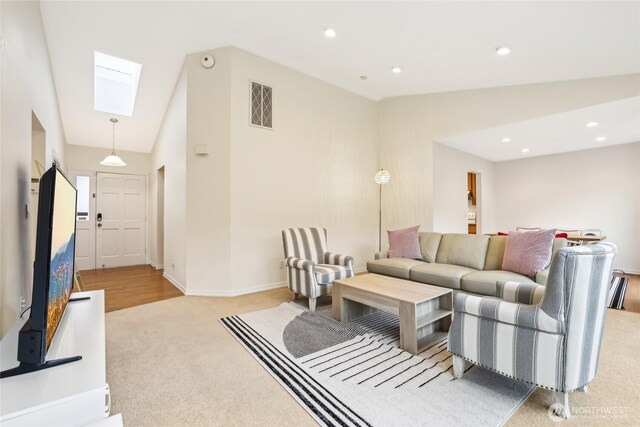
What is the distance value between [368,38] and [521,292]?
317cm

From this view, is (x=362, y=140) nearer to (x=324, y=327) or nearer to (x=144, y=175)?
(x=324, y=327)

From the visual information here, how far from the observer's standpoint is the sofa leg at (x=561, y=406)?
158 centimetres

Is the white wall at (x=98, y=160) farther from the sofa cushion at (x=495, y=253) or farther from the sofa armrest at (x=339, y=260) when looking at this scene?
the sofa cushion at (x=495, y=253)

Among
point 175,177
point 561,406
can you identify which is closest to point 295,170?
point 175,177

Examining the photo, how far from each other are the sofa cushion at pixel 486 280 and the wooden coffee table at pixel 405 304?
61 cm

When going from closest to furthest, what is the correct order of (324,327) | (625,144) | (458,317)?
(458,317)
(324,327)
(625,144)

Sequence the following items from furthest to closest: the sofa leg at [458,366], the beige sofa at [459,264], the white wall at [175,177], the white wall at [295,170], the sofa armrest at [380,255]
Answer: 1. the sofa armrest at [380,255]
2. the white wall at [175,177]
3. the white wall at [295,170]
4. the beige sofa at [459,264]
5. the sofa leg at [458,366]

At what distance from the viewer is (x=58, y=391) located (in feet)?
3.11

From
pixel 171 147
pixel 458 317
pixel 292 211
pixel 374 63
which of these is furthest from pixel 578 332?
pixel 171 147

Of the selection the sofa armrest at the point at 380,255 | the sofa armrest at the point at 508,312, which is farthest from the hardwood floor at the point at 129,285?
the sofa armrest at the point at 508,312

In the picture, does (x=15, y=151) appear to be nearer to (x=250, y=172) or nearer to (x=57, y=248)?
(x=57, y=248)

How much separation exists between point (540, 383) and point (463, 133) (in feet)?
13.4

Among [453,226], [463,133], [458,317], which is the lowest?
Result: [458,317]

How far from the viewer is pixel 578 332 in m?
1.53
